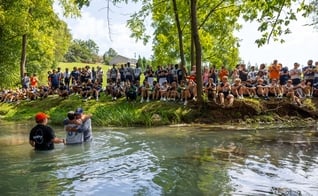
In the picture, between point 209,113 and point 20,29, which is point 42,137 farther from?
point 20,29

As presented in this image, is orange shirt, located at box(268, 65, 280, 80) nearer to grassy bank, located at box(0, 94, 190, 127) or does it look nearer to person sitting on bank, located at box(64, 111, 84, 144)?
grassy bank, located at box(0, 94, 190, 127)

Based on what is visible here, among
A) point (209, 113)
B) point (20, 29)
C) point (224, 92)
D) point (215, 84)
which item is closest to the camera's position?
point (209, 113)

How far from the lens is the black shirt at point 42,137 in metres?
14.0

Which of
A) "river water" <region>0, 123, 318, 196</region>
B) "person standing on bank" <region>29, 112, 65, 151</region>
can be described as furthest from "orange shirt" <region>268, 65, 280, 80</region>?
"person standing on bank" <region>29, 112, 65, 151</region>

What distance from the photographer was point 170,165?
39.5ft

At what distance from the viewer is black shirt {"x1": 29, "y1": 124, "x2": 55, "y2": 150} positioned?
14023mm

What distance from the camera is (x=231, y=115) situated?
72.2 feet

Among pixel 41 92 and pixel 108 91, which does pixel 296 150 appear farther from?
pixel 41 92

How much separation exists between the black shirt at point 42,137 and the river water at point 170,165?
0.38m

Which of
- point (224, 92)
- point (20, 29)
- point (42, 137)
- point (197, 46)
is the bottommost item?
point (42, 137)

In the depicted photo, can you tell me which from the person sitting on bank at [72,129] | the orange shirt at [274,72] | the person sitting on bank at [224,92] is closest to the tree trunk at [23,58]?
the person sitting on bank at [224,92]

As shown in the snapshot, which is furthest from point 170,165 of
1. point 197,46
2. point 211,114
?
point 197,46

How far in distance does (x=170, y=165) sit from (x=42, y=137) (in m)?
4.49

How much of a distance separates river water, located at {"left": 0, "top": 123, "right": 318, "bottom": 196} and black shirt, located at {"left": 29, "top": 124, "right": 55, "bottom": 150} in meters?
0.38
